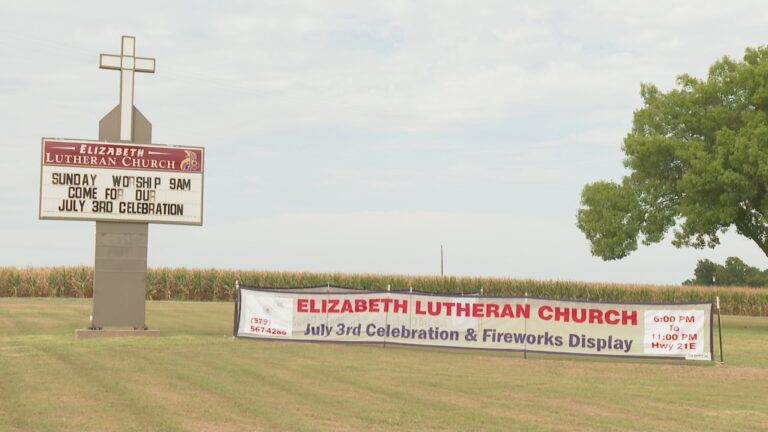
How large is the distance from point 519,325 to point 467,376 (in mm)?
5325

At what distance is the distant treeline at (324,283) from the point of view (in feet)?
198

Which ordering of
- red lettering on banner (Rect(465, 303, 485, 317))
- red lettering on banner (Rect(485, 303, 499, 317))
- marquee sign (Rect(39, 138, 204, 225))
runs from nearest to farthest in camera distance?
red lettering on banner (Rect(485, 303, 499, 317)) < red lettering on banner (Rect(465, 303, 485, 317)) < marquee sign (Rect(39, 138, 204, 225))

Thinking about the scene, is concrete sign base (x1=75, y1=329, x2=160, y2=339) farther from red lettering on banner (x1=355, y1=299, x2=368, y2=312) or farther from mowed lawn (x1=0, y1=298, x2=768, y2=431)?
red lettering on banner (x1=355, y1=299, x2=368, y2=312)

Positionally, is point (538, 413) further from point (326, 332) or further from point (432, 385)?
point (326, 332)

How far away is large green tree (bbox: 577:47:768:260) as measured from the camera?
1922 inches

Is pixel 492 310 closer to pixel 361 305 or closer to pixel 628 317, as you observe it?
pixel 628 317

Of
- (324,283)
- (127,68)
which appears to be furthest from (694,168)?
(127,68)

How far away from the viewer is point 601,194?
55531 millimetres

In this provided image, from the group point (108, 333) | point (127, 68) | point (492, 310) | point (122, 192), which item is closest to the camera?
point (492, 310)

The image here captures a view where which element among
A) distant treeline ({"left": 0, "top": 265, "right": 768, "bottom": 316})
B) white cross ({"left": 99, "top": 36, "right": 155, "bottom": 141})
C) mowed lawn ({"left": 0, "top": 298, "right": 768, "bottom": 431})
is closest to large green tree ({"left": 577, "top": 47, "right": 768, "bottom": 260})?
distant treeline ({"left": 0, "top": 265, "right": 768, "bottom": 316})

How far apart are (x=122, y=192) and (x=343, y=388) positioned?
47.2 feet

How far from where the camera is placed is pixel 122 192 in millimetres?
29703

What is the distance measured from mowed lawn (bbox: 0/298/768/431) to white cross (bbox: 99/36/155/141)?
705 centimetres

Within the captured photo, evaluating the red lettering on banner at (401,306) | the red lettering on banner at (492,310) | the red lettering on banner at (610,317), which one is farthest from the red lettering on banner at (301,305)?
the red lettering on banner at (610,317)
